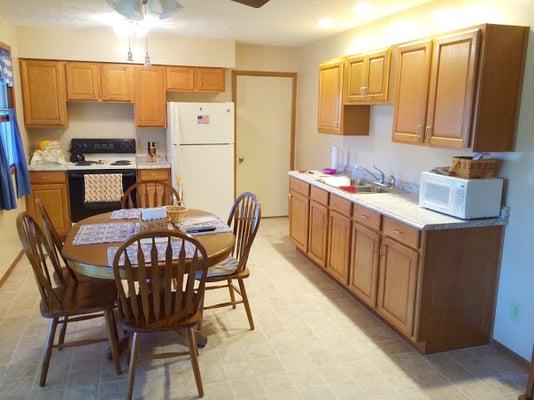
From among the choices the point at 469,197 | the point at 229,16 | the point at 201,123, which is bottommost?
the point at 469,197

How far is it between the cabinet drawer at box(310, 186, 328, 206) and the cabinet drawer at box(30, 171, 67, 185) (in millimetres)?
2716

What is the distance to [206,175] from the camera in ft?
16.7

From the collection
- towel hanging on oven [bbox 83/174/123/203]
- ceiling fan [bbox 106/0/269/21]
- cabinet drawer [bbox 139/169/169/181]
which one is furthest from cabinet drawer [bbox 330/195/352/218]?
towel hanging on oven [bbox 83/174/123/203]

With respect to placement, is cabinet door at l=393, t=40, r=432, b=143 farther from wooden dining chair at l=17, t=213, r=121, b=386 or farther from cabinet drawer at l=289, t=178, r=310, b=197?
wooden dining chair at l=17, t=213, r=121, b=386

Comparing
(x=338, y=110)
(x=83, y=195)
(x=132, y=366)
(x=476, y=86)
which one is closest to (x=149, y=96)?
(x=83, y=195)

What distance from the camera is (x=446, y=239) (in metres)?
2.57

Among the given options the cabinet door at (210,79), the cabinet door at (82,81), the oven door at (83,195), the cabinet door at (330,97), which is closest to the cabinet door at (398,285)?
the cabinet door at (330,97)

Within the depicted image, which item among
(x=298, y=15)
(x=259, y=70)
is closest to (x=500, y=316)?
(x=298, y=15)

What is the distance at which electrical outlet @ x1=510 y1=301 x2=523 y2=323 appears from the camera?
2605mm

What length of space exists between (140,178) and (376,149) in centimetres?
263

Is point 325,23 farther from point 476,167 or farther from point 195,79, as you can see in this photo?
point 476,167

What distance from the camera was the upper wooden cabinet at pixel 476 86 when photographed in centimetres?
243

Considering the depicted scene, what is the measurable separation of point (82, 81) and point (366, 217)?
11.7 ft

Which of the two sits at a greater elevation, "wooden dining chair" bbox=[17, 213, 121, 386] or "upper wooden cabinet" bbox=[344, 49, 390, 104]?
"upper wooden cabinet" bbox=[344, 49, 390, 104]
